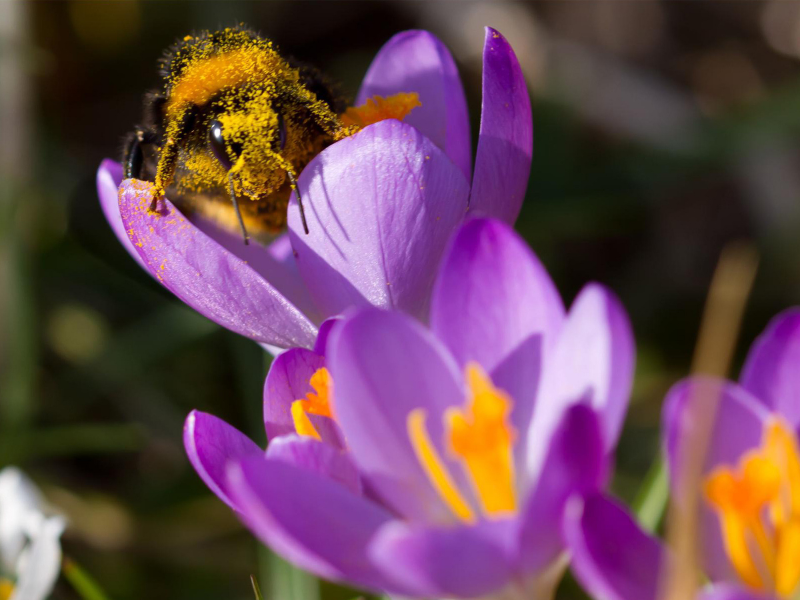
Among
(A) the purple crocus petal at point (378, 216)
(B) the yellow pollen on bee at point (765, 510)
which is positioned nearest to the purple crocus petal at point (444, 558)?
(B) the yellow pollen on bee at point (765, 510)

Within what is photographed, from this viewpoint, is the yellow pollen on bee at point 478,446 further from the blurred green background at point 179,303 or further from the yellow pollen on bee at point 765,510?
the blurred green background at point 179,303

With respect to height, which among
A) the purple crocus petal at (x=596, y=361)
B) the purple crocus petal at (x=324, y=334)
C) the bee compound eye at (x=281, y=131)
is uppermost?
the bee compound eye at (x=281, y=131)

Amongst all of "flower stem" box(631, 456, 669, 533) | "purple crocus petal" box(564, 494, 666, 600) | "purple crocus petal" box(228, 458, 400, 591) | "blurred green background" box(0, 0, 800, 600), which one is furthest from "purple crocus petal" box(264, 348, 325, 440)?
"blurred green background" box(0, 0, 800, 600)

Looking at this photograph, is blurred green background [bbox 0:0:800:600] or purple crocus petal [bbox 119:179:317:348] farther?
blurred green background [bbox 0:0:800:600]

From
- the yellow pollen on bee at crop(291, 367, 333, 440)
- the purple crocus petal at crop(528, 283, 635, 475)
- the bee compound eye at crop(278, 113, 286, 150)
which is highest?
the bee compound eye at crop(278, 113, 286, 150)

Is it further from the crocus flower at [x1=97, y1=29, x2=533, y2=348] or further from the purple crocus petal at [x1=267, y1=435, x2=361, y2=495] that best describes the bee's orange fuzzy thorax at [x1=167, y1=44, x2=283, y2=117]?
the purple crocus petal at [x1=267, y1=435, x2=361, y2=495]

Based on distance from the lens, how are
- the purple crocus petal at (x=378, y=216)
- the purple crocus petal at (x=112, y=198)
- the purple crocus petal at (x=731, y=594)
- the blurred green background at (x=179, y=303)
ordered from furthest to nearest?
the blurred green background at (x=179, y=303)
the purple crocus petal at (x=112, y=198)
the purple crocus petal at (x=378, y=216)
the purple crocus petal at (x=731, y=594)

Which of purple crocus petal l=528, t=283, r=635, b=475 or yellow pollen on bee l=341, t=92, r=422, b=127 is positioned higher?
yellow pollen on bee l=341, t=92, r=422, b=127
